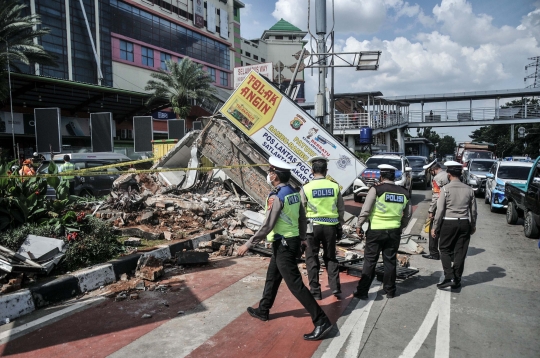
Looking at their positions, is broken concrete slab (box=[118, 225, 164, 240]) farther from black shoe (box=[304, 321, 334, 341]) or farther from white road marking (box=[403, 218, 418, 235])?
white road marking (box=[403, 218, 418, 235])

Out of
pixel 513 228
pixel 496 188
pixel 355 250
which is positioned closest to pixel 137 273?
pixel 355 250

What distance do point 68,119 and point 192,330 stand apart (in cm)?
3329

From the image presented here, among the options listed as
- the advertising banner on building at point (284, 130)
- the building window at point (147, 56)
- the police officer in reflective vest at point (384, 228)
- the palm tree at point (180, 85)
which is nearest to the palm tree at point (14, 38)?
the palm tree at point (180, 85)

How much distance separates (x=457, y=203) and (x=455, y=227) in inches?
13.4

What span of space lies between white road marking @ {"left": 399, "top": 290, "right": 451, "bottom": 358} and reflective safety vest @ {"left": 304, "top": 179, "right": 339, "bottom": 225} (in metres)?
1.58

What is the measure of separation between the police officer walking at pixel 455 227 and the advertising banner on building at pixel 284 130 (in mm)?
4971

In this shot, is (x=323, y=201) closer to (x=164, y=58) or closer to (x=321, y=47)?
(x=321, y=47)

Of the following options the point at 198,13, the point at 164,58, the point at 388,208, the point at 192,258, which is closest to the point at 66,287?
the point at 192,258

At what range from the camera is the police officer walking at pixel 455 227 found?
18.6ft

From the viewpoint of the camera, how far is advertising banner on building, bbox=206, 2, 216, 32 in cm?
5469

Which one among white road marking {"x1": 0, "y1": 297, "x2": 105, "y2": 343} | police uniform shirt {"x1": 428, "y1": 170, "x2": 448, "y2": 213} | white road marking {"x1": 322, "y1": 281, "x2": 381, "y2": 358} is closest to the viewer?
white road marking {"x1": 322, "y1": 281, "x2": 381, "y2": 358}

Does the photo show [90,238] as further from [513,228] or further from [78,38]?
[78,38]

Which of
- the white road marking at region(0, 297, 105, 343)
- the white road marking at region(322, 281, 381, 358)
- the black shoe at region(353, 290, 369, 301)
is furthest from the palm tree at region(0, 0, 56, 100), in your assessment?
the white road marking at region(322, 281, 381, 358)

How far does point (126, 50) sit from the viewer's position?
42406 millimetres
